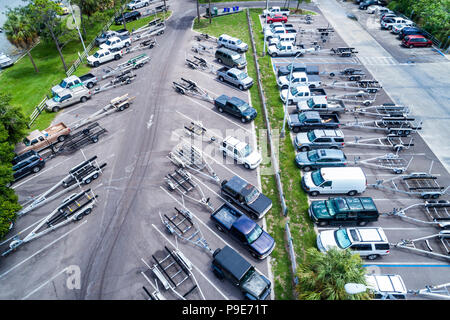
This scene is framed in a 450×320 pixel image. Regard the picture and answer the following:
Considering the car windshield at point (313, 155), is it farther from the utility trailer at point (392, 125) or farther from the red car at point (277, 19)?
the red car at point (277, 19)

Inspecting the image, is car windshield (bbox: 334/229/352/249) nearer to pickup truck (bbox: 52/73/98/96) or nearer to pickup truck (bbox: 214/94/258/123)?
pickup truck (bbox: 214/94/258/123)

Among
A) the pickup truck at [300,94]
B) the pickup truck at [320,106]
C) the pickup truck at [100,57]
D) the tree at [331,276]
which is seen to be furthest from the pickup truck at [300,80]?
the pickup truck at [100,57]

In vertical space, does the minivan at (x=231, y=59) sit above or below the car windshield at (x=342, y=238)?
above

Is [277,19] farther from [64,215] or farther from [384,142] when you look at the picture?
[64,215]

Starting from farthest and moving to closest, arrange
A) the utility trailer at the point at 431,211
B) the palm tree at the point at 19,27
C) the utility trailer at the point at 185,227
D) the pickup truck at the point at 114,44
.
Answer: the pickup truck at the point at 114,44 → the palm tree at the point at 19,27 → the utility trailer at the point at 431,211 → the utility trailer at the point at 185,227

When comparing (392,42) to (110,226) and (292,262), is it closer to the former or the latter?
(292,262)

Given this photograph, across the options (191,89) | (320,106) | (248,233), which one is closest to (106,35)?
(191,89)

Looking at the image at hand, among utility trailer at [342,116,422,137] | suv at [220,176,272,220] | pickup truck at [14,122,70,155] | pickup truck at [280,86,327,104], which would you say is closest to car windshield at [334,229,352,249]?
suv at [220,176,272,220]
